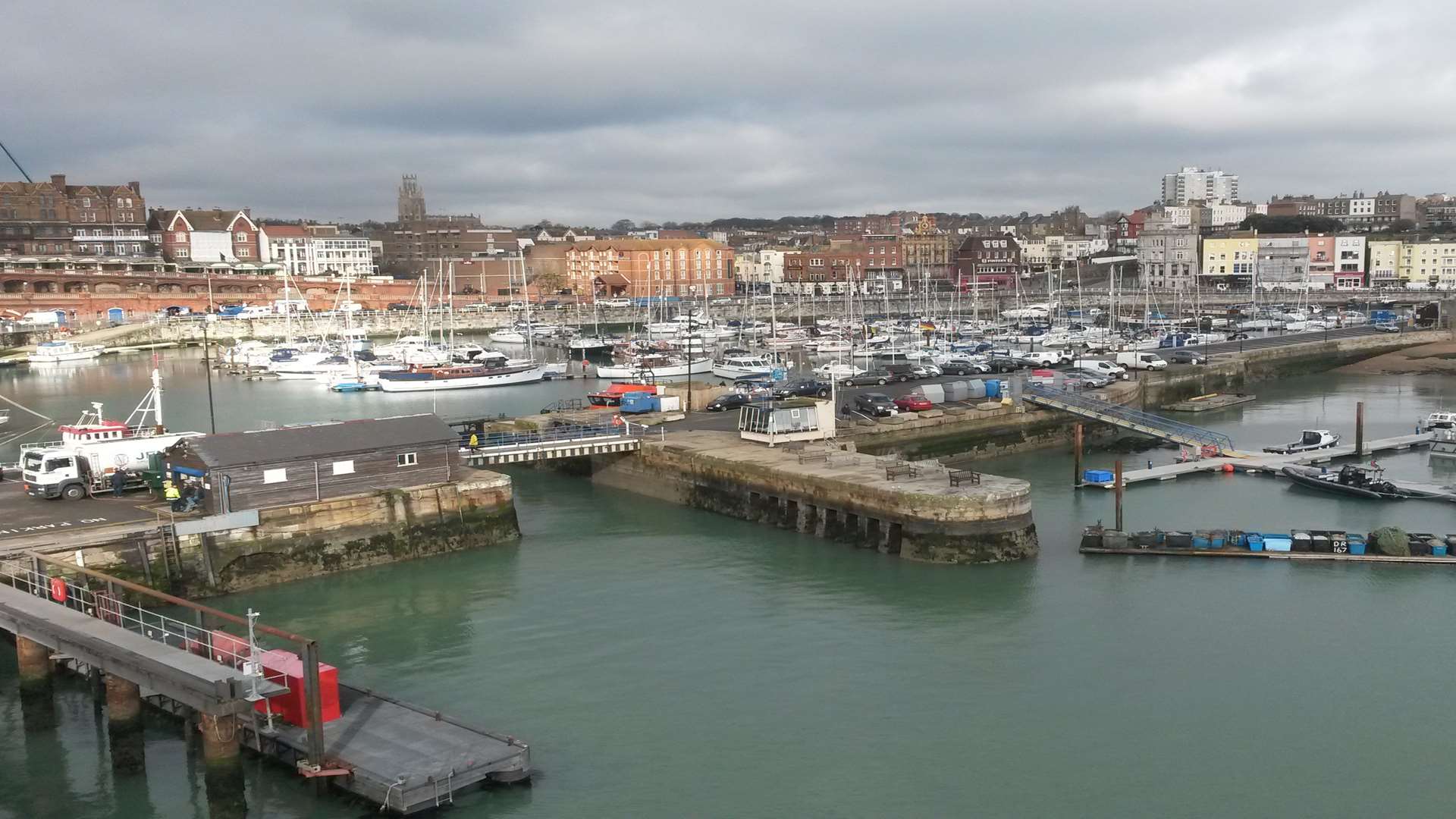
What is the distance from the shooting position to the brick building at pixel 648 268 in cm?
13962

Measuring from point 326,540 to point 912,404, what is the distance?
2225 centimetres

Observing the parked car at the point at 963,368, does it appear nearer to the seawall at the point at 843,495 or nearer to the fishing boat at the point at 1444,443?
the fishing boat at the point at 1444,443

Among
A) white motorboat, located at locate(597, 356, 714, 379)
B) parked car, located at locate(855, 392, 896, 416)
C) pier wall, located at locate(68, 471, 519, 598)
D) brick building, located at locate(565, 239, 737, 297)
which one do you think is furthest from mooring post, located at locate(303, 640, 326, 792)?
brick building, located at locate(565, 239, 737, 297)

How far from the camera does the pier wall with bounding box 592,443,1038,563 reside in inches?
1030

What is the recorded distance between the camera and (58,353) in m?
84.1

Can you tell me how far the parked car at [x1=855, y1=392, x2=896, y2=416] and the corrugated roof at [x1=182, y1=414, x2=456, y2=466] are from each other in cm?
1659

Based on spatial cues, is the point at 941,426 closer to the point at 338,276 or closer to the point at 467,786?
the point at 467,786

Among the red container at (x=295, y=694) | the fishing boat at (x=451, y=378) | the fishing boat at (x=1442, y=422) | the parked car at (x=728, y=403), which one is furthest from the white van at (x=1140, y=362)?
the red container at (x=295, y=694)

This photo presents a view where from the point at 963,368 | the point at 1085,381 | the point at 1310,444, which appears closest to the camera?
the point at 1310,444

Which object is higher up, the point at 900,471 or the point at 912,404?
the point at 912,404

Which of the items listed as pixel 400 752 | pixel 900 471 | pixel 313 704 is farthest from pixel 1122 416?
pixel 313 704

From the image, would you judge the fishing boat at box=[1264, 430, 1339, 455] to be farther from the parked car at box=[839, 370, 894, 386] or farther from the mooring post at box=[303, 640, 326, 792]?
the mooring post at box=[303, 640, 326, 792]

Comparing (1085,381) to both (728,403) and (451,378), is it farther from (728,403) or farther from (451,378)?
(451,378)

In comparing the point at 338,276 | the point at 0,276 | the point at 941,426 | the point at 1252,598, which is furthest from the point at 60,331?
the point at 1252,598
